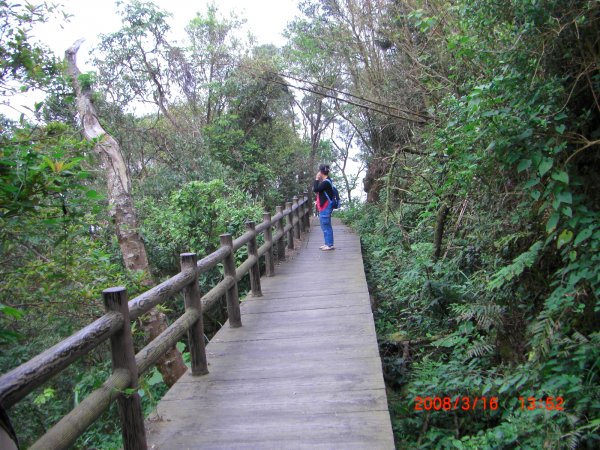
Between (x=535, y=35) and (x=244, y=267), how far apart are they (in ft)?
13.3

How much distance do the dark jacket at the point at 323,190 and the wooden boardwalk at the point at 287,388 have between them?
3.43m

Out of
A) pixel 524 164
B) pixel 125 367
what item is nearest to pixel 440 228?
pixel 524 164

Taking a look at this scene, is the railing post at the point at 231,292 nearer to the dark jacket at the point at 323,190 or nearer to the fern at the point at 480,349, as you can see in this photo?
the fern at the point at 480,349

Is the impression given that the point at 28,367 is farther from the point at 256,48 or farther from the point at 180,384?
the point at 256,48

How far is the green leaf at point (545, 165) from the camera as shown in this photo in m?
3.55

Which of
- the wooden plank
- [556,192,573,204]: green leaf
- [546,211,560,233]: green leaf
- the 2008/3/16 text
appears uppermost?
[556,192,573,204]: green leaf

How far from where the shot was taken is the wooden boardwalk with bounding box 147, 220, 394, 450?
125 inches

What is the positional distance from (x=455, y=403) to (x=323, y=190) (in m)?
5.85

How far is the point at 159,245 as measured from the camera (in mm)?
10594

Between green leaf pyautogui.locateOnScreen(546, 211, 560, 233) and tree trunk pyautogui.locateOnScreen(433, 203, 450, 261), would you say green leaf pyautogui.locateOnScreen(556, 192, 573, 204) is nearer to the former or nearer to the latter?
green leaf pyautogui.locateOnScreen(546, 211, 560, 233)

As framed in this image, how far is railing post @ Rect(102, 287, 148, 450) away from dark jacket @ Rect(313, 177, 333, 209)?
267 inches

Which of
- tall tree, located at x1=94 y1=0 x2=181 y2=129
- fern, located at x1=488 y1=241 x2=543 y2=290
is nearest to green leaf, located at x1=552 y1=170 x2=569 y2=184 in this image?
A: fern, located at x1=488 y1=241 x2=543 y2=290
